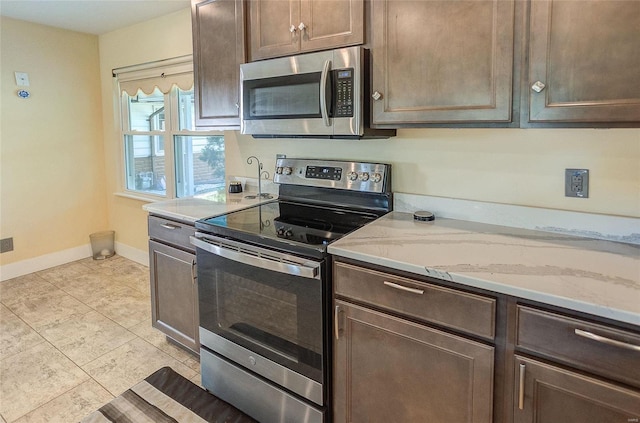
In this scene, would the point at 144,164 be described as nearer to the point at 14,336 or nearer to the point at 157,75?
the point at 157,75

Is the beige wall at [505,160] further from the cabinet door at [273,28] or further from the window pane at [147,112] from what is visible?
the window pane at [147,112]

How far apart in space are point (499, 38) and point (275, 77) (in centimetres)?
103

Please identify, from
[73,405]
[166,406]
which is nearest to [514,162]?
[166,406]

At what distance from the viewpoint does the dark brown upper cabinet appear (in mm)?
1770

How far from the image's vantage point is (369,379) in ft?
5.02

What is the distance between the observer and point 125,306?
3137 mm

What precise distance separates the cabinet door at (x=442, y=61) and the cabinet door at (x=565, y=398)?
0.85 meters

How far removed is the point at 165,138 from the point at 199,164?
442 millimetres

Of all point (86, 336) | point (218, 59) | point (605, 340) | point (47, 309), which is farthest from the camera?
point (47, 309)

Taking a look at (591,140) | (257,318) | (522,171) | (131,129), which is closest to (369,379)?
(257,318)

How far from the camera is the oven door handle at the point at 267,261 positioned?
1562 mm

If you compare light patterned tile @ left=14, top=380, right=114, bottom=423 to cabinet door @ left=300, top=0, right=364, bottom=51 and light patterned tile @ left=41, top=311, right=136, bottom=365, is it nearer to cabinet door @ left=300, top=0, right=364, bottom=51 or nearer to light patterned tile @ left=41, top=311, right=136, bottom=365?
light patterned tile @ left=41, top=311, right=136, bottom=365

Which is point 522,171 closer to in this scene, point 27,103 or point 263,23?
point 263,23

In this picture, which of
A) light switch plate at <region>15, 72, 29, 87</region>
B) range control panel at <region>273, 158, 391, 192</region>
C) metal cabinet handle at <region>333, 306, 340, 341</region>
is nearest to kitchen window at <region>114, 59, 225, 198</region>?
light switch plate at <region>15, 72, 29, 87</region>
